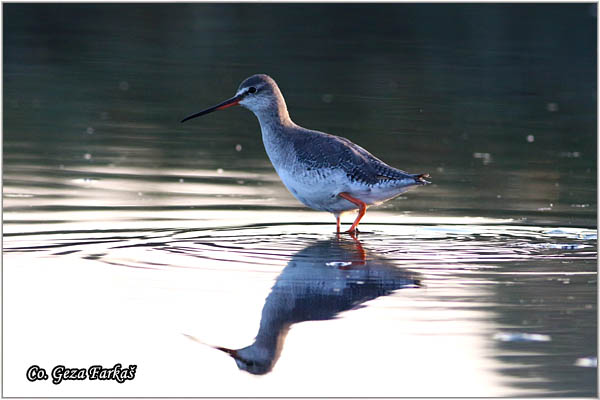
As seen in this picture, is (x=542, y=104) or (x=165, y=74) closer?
(x=542, y=104)

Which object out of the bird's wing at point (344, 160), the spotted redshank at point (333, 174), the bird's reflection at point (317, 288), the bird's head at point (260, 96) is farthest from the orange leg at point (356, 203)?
the bird's head at point (260, 96)

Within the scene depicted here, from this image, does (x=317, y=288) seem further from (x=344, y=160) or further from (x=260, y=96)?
(x=260, y=96)

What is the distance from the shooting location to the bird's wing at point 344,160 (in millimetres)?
7973

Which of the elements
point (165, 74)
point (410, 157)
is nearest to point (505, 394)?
point (410, 157)

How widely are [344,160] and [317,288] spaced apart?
1972 millimetres

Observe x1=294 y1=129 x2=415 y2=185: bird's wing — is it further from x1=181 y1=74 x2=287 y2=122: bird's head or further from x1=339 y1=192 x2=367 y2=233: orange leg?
x1=181 y1=74 x2=287 y2=122: bird's head

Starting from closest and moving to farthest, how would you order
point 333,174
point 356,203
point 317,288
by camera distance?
point 317,288 → point 333,174 → point 356,203

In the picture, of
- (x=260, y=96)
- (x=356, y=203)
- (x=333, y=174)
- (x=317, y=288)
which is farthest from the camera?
(x=260, y=96)

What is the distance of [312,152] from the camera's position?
804cm

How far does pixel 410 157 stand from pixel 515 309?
5103mm

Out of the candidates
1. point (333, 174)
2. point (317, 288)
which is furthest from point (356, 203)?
point (317, 288)

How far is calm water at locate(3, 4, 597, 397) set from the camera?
540 centimetres

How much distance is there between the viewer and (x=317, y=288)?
626 cm

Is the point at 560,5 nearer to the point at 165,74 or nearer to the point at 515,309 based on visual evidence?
the point at 165,74
